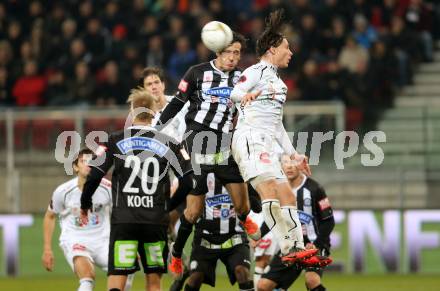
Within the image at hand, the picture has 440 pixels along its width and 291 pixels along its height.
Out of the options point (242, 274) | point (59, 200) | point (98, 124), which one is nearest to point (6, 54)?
point (98, 124)

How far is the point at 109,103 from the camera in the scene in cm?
2091

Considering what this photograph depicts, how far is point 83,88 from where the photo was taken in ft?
69.4

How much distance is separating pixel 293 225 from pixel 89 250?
A: 8.75 feet

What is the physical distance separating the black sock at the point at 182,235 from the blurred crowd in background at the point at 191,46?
754 centimetres

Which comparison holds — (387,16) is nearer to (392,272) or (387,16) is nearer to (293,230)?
(392,272)

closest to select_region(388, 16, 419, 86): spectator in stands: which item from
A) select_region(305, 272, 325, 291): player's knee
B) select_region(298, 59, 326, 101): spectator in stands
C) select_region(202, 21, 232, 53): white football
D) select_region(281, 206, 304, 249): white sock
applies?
select_region(298, 59, 326, 101): spectator in stands

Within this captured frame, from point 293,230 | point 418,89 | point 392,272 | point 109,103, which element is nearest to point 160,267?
point 293,230

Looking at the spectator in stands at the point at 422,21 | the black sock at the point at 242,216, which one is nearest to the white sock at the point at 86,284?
the black sock at the point at 242,216

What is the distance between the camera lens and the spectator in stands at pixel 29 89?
69.8ft

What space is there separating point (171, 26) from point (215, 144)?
988cm

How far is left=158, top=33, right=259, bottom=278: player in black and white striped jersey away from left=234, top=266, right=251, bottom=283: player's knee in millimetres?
720

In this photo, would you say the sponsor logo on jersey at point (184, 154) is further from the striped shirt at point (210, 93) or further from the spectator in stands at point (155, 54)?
the spectator in stands at point (155, 54)

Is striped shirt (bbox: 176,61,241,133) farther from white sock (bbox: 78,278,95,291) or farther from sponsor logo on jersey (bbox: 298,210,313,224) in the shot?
white sock (bbox: 78,278,95,291)

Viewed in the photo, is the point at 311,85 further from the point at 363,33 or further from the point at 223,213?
the point at 223,213
